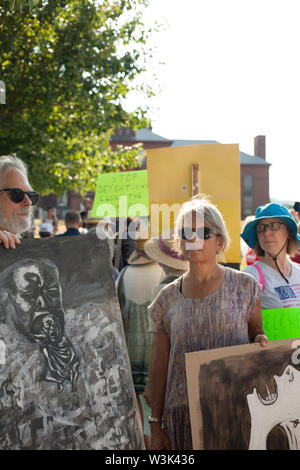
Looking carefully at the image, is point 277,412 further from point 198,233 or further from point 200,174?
point 200,174

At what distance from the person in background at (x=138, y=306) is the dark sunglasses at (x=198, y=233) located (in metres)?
1.37

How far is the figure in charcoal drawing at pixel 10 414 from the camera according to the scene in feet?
5.05

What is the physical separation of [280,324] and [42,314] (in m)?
1.19

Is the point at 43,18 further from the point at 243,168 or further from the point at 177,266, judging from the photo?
the point at 243,168

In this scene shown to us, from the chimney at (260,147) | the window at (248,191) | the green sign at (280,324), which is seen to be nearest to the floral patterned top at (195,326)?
the green sign at (280,324)

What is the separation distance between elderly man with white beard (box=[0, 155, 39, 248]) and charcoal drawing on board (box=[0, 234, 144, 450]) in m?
0.35

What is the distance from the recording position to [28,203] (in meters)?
2.16

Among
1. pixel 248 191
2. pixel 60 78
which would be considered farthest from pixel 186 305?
pixel 248 191

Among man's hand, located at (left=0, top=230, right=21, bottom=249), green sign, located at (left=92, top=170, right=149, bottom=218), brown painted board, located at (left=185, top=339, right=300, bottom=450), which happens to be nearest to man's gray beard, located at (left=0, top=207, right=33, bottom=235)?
man's hand, located at (left=0, top=230, right=21, bottom=249)

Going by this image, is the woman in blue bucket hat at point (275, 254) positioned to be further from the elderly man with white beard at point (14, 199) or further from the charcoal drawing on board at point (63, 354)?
the elderly man with white beard at point (14, 199)

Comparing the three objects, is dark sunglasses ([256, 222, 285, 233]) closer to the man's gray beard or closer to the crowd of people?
the crowd of people
